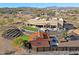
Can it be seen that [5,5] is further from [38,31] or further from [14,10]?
[38,31]

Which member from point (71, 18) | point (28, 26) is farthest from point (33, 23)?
point (71, 18)

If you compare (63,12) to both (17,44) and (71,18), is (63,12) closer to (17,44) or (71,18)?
(71,18)

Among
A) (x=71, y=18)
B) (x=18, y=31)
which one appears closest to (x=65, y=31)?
(x=71, y=18)

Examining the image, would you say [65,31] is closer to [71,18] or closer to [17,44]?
[71,18]
